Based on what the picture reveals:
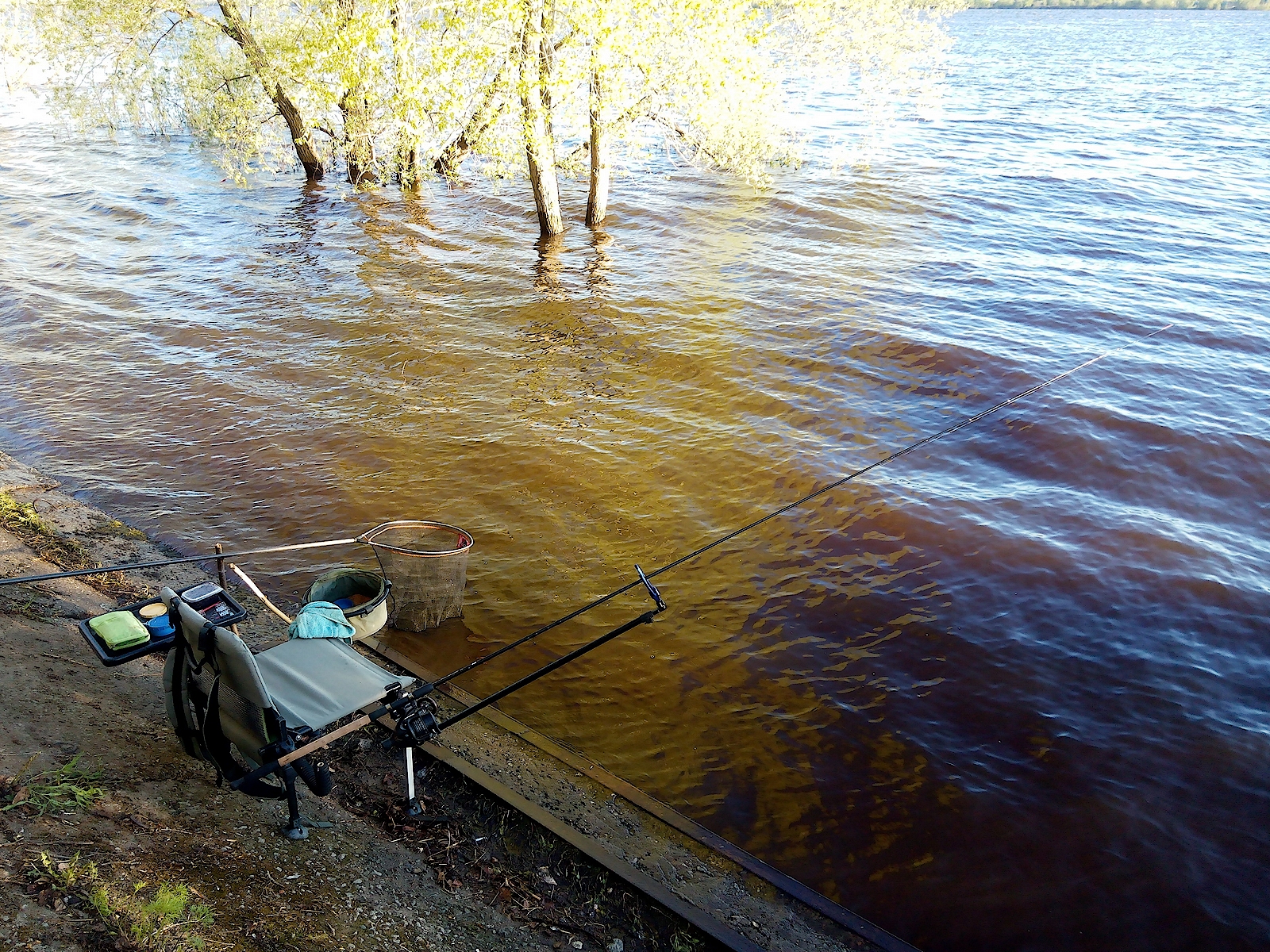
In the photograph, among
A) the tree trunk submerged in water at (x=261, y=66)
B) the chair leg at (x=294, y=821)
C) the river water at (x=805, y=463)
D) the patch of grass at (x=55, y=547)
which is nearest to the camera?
the chair leg at (x=294, y=821)

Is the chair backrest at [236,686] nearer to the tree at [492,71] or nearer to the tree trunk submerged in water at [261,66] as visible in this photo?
the tree at [492,71]

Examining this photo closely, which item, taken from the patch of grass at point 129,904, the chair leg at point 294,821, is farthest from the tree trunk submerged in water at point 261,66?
the patch of grass at point 129,904

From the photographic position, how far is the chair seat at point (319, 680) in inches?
205

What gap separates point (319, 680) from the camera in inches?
215

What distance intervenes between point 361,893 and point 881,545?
20.6 feet

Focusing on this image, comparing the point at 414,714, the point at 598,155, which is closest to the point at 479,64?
the point at 598,155

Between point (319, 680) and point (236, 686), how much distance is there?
2.86ft

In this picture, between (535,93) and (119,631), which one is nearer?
(119,631)

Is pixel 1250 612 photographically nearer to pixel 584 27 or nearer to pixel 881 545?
pixel 881 545

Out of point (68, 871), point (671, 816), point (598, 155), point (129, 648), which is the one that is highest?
point (598, 155)

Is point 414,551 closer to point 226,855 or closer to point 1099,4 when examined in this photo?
point 226,855

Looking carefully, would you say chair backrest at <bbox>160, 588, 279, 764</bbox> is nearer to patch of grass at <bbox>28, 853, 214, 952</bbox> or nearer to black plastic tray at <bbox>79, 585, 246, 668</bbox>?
black plastic tray at <bbox>79, 585, 246, 668</bbox>

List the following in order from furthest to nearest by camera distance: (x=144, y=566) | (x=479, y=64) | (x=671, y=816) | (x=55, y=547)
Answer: (x=479, y=64) < (x=55, y=547) < (x=671, y=816) < (x=144, y=566)

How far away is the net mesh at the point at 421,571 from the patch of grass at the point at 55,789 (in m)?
2.54
